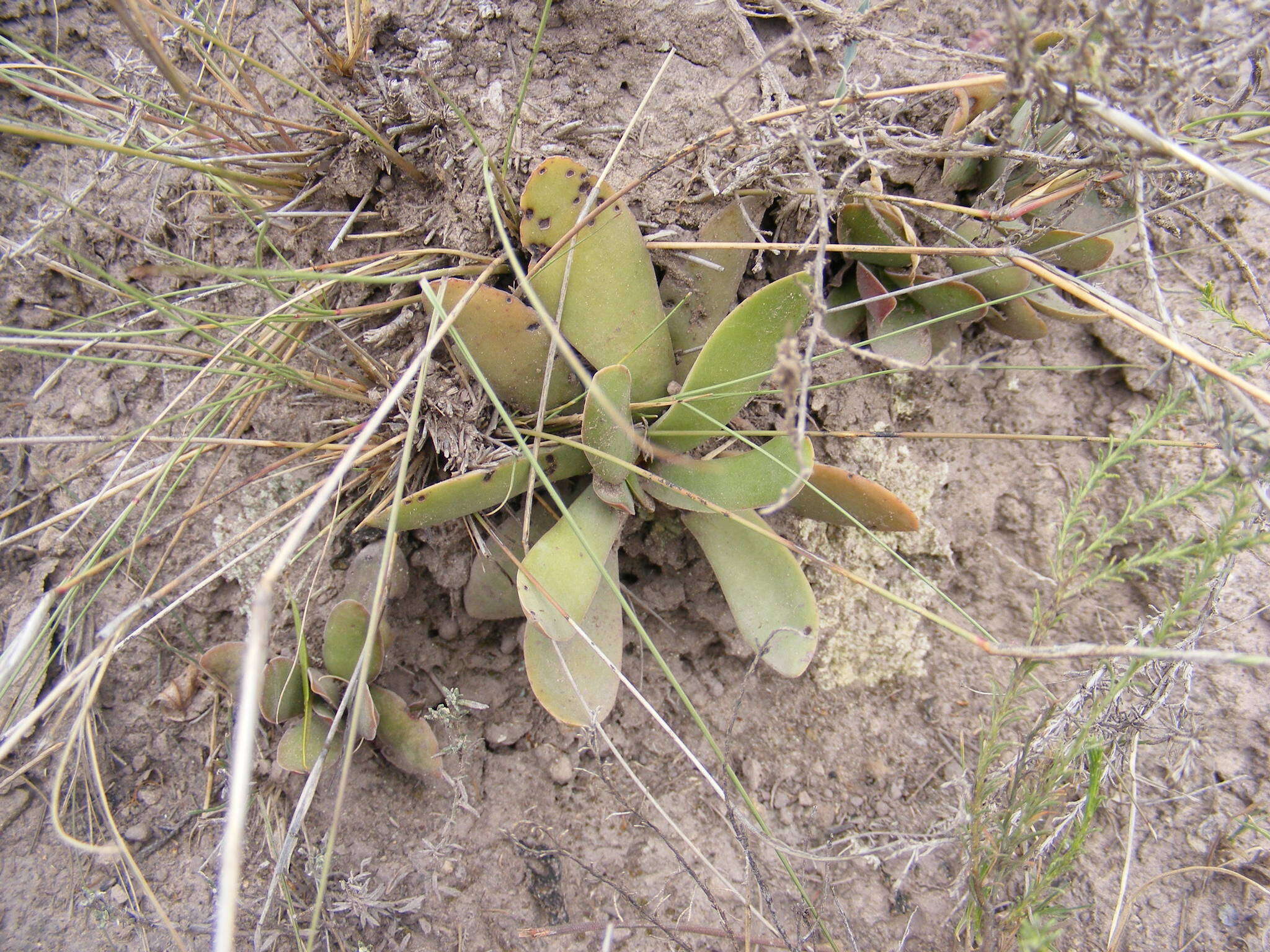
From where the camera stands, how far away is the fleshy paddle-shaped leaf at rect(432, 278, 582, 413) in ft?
4.18

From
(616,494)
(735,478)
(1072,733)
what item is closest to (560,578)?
(616,494)

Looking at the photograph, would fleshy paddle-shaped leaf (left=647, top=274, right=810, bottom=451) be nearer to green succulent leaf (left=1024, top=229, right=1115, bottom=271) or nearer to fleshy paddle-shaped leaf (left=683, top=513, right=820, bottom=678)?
fleshy paddle-shaped leaf (left=683, top=513, right=820, bottom=678)

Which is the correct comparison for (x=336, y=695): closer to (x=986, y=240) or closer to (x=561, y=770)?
(x=561, y=770)

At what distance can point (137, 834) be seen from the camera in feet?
4.70

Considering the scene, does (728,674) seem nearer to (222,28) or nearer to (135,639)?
(135,639)

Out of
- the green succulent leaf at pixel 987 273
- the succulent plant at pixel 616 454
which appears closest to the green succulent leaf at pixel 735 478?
the succulent plant at pixel 616 454

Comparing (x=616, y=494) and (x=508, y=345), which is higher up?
(x=508, y=345)

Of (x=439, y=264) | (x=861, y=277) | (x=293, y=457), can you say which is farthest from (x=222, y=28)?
(x=861, y=277)

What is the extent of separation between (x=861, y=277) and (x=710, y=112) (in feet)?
1.61

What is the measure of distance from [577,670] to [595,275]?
29.8 inches

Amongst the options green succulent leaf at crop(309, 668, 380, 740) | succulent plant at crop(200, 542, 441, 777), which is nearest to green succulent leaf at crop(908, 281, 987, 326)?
succulent plant at crop(200, 542, 441, 777)

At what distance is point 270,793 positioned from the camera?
4.65 ft

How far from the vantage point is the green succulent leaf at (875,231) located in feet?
4.42

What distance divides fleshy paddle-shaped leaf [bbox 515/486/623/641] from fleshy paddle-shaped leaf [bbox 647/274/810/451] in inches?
10.2
